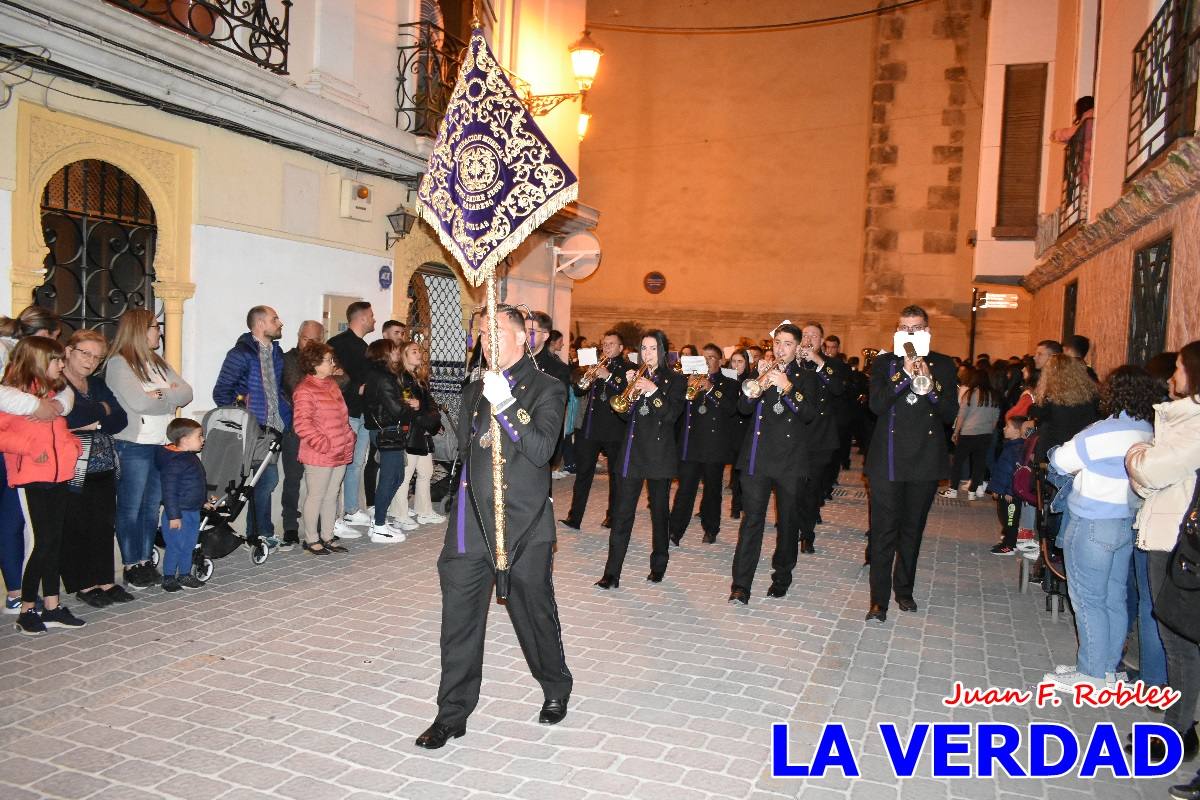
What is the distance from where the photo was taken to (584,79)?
13.0 meters

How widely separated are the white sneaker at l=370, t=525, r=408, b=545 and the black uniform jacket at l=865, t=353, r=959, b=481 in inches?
183

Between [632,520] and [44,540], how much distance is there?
4185 mm

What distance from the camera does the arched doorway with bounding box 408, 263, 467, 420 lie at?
1280cm

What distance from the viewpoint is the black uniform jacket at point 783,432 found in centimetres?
710

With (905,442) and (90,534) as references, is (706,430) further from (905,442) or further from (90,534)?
(90,534)

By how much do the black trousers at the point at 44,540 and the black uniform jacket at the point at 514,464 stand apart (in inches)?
125

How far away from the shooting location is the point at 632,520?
7.39m

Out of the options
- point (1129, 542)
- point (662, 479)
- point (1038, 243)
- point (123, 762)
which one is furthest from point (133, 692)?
point (1038, 243)

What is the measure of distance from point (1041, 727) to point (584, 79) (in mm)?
10732

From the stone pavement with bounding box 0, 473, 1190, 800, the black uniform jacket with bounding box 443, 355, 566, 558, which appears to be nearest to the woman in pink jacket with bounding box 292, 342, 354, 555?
the stone pavement with bounding box 0, 473, 1190, 800

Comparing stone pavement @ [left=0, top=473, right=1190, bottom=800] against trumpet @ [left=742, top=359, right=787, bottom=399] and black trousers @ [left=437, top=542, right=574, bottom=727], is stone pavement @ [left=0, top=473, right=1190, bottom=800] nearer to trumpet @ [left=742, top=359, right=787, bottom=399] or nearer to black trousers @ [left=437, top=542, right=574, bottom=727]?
black trousers @ [left=437, top=542, right=574, bottom=727]

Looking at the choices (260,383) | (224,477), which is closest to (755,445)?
(224,477)

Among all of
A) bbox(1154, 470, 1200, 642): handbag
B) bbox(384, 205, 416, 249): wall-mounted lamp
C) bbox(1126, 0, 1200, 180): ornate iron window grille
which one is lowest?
bbox(1154, 470, 1200, 642): handbag

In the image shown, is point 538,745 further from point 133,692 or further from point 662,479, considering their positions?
point 662,479
